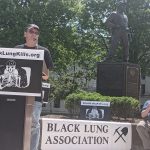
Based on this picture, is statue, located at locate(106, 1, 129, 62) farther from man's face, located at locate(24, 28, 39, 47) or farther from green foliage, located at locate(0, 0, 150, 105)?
green foliage, located at locate(0, 0, 150, 105)

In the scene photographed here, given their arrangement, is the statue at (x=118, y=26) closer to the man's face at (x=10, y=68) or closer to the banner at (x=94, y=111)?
the banner at (x=94, y=111)

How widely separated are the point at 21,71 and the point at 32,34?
2.26 ft

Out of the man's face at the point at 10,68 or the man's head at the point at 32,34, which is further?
the man's head at the point at 32,34

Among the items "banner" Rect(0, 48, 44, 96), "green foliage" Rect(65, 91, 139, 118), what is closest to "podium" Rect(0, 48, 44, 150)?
"banner" Rect(0, 48, 44, 96)

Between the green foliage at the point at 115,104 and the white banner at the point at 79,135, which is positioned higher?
the green foliage at the point at 115,104

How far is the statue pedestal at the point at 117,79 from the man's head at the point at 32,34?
7.97 metres

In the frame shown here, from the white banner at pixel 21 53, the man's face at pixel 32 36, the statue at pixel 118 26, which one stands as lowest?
the white banner at pixel 21 53

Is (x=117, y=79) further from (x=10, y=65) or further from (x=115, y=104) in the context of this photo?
(x=10, y=65)

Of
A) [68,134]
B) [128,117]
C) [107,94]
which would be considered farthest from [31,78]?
[107,94]

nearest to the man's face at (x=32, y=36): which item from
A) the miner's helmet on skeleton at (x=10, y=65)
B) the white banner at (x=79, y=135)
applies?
the miner's helmet on skeleton at (x=10, y=65)

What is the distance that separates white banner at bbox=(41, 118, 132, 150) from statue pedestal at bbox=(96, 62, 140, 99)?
4983 millimetres

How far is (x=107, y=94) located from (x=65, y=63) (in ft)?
86.7

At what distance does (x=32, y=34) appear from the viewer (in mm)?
6156

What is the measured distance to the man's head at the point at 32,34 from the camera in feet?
20.1
